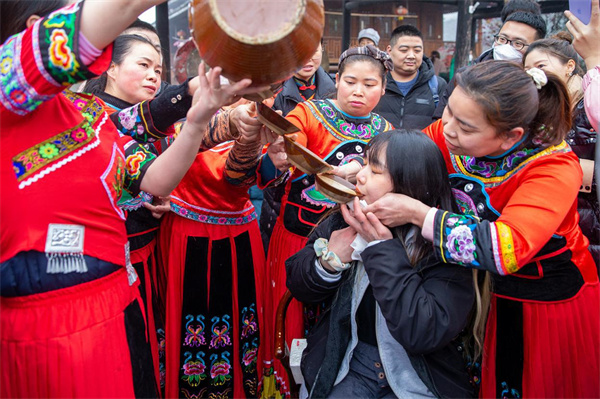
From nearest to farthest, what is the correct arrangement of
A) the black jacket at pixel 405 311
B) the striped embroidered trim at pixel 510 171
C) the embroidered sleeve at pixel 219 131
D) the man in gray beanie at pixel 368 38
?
the black jacket at pixel 405 311 → the striped embroidered trim at pixel 510 171 → the embroidered sleeve at pixel 219 131 → the man in gray beanie at pixel 368 38

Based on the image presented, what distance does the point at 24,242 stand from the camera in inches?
51.1

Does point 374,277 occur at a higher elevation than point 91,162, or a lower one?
lower

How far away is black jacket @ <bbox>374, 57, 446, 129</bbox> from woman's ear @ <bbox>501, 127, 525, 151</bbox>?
7.08 ft

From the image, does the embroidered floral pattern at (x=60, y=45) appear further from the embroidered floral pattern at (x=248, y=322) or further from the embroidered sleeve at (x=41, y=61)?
the embroidered floral pattern at (x=248, y=322)

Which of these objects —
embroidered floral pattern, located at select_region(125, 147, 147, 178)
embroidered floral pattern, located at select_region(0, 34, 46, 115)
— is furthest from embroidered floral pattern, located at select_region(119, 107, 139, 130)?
embroidered floral pattern, located at select_region(0, 34, 46, 115)

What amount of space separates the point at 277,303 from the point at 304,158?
1368 millimetres

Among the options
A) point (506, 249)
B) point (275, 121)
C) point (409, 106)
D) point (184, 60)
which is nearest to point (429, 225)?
point (506, 249)

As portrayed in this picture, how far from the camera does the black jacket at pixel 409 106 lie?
3969mm

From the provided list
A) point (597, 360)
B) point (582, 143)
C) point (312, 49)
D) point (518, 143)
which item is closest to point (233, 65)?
point (312, 49)

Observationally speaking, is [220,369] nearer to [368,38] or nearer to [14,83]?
[14,83]

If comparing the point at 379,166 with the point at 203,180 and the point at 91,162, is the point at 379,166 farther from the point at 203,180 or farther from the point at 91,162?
the point at 203,180

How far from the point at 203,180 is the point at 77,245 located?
1290 millimetres

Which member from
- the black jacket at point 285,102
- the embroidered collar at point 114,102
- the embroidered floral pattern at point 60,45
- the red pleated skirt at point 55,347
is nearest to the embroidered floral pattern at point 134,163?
the red pleated skirt at point 55,347

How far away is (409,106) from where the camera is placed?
4.05 meters
